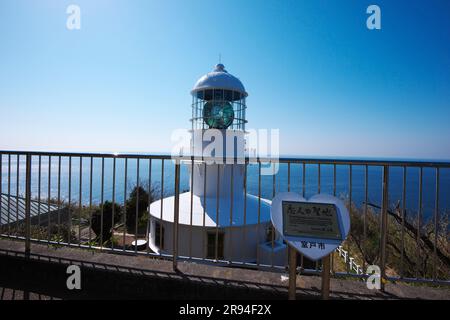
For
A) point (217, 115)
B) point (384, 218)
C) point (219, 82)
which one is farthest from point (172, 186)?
point (384, 218)

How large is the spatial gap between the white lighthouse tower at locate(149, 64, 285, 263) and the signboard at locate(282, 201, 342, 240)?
548cm

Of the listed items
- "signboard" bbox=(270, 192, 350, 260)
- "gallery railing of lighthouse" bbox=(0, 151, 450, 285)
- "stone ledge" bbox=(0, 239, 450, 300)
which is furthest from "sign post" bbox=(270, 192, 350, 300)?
"stone ledge" bbox=(0, 239, 450, 300)

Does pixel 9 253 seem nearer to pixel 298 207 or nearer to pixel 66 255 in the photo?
pixel 66 255

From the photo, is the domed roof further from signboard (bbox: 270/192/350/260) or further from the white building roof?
signboard (bbox: 270/192/350/260)

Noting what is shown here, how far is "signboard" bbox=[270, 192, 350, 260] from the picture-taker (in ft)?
4.82

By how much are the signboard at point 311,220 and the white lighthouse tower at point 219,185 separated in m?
5.48

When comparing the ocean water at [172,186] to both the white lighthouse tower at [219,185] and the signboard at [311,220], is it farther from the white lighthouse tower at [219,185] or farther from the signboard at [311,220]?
the white lighthouse tower at [219,185]

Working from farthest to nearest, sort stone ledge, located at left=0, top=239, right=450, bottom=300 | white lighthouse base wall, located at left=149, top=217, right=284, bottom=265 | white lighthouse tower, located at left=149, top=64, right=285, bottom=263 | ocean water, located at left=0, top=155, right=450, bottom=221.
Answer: white lighthouse tower, located at left=149, top=64, right=285, bottom=263 → white lighthouse base wall, located at left=149, top=217, right=284, bottom=265 → ocean water, located at left=0, top=155, right=450, bottom=221 → stone ledge, located at left=0, top=239, right=450, bottom=300

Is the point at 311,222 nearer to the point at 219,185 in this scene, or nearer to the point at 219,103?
the point at 219,185

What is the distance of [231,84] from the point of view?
8773mm

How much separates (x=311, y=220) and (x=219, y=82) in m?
7.80

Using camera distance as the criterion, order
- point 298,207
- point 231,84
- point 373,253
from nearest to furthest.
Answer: point 298,207 → point 373,253 → point 231,84
